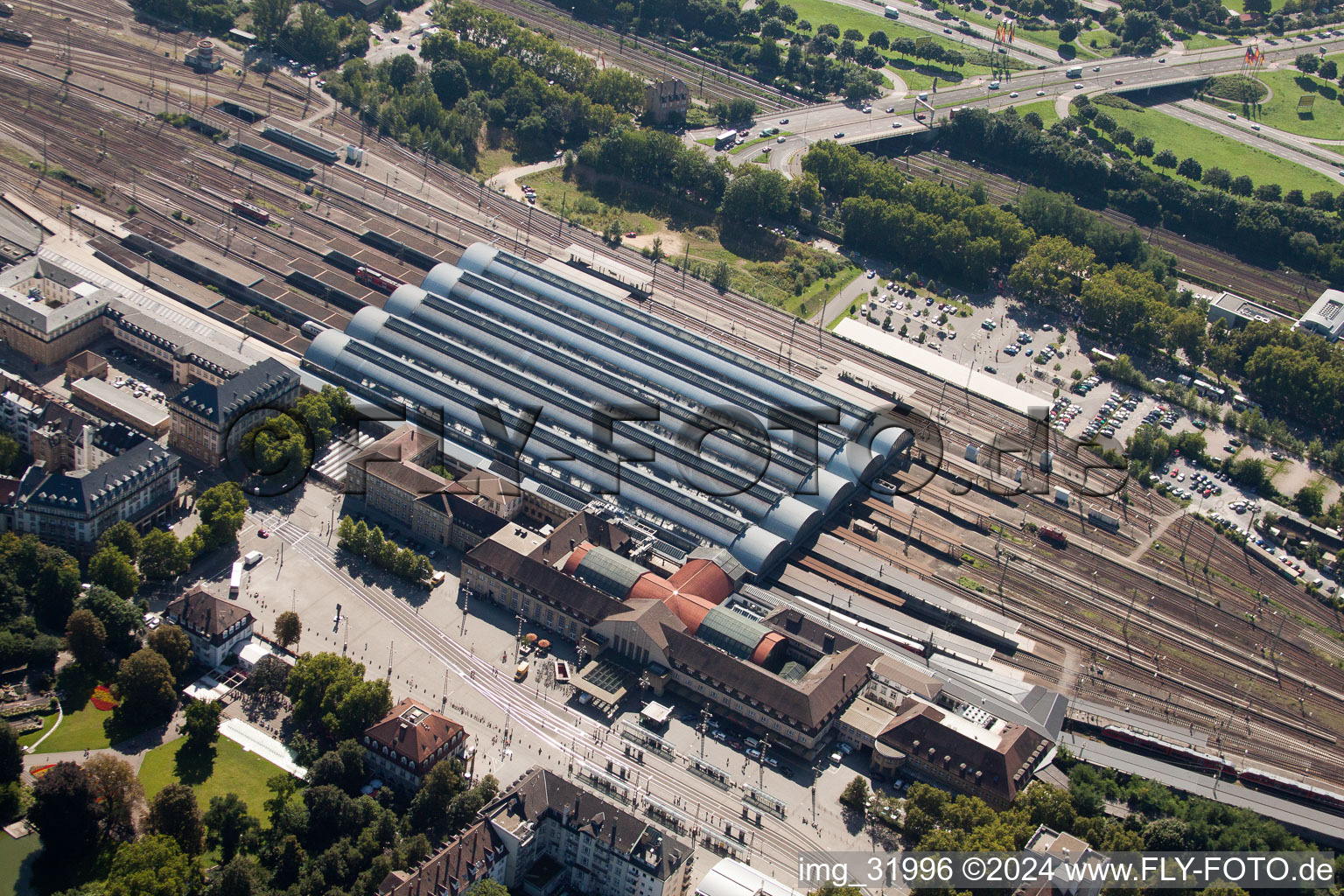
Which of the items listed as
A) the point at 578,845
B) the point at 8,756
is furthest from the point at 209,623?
the point at 578,845

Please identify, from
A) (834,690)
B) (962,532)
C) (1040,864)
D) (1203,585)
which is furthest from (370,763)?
(1203,585)

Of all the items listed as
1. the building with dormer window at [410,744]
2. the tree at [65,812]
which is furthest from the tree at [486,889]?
the tree at [65,812]

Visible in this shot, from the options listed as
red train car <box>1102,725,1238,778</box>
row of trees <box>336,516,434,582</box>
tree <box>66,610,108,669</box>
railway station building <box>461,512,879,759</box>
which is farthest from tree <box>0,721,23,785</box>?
red train car <box>1102,725,1238,778</box>

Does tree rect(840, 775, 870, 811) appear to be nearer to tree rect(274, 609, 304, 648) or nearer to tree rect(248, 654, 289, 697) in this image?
tree rect(248, 654, 289, 697)

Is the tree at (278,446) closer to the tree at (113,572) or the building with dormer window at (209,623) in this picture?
the tree at (113,572)

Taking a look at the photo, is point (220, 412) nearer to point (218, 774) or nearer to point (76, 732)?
point (76, 732)
